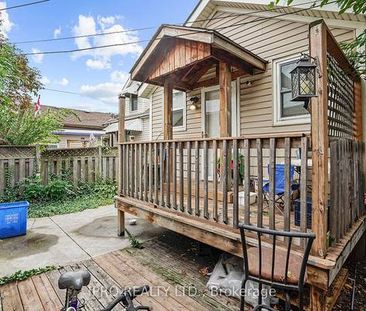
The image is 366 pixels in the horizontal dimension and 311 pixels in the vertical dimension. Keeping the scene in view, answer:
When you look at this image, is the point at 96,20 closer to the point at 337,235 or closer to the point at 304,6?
the point at 304,6

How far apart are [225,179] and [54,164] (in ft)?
19.7

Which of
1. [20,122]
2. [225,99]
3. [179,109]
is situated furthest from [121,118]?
[20,122]

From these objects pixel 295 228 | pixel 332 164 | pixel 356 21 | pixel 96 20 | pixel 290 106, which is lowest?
pixel 295 228

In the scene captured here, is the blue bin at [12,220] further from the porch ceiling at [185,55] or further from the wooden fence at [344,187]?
the wooden fence at [344,187]

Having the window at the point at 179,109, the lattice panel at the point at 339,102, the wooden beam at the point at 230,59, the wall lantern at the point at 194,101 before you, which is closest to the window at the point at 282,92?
the wooden beam at the point at 230,59

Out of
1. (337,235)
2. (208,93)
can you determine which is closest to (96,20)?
(208,93)

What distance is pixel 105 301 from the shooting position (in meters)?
2.46

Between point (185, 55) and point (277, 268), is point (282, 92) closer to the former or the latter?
point (185, 55)

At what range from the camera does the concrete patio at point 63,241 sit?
3.36 metres

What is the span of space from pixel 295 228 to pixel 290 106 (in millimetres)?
2852

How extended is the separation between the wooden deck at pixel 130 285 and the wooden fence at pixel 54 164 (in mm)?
4373

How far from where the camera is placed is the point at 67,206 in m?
6.36

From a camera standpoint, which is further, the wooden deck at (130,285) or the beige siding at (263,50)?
the beige siding at (263,50)

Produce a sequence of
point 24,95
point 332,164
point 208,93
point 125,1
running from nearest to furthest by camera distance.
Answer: point 332,164
point 208,93
point 125,1
point 24,95
